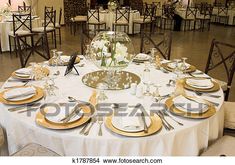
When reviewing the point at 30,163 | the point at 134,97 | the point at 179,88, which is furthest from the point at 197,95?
the point at 30,163

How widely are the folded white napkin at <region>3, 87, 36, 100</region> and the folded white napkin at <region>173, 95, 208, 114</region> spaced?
1.05 m

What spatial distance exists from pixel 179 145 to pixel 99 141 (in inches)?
19.7

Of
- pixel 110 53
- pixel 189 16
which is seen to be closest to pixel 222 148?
pixel 110 53

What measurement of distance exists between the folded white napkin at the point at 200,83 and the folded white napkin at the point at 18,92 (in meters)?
1.27

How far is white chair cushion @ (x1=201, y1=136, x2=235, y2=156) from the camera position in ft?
5.82

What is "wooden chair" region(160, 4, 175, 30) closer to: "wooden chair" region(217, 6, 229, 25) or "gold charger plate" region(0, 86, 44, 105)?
"wooden chair" region(217, 6, 229, 25)

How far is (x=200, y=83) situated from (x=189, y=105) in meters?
0.47

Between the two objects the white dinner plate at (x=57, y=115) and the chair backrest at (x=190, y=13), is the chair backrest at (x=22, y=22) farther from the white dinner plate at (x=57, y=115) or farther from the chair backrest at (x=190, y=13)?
the chair backrest at (x=190, y=13)

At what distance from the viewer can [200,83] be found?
222 centimetres

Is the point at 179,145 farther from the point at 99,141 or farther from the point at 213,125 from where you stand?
the point at 99,141

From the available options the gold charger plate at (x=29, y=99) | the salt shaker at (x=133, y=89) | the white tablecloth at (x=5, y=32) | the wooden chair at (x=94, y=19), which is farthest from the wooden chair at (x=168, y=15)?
the gold charger plate at (x=29, y=99)

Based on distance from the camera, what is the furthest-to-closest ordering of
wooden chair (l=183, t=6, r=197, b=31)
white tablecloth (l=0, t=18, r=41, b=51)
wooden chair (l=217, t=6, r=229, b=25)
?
wooden chair (l=217, t=6, r=229, b=25) → wooden chair (l=183, t=6, r=197, b=31) → white tablecloth (l=0, t=18, r=41, b=51)

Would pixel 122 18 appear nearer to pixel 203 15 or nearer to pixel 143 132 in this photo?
pixel 203 15

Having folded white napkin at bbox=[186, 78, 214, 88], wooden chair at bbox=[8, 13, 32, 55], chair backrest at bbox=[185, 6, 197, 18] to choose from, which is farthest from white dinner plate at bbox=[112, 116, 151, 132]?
chair backrest at bbox=[185, 6, 197, 18]
